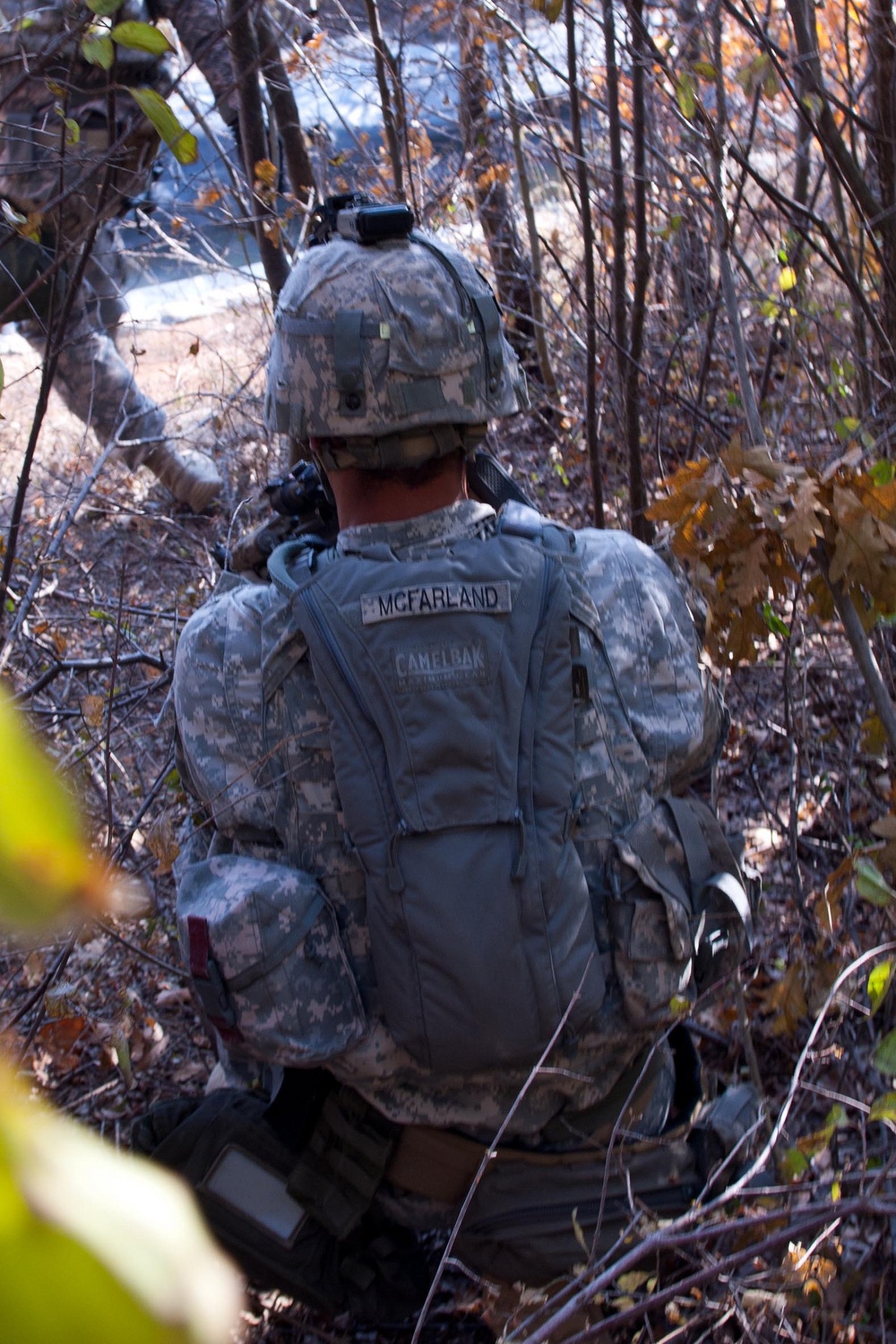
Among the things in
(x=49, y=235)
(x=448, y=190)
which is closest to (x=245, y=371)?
(x=49, y=235)

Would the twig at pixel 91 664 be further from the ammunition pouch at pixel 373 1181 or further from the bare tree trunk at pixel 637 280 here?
the bare tree trunk at pixel 637 280

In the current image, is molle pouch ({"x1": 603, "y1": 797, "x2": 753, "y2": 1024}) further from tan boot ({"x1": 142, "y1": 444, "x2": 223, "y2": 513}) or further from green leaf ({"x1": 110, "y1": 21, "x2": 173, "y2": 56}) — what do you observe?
tan boot ({"x1": 142, "y1": 444, "x2": 223, "y2": 513})

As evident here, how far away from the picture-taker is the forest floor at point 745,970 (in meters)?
1.94

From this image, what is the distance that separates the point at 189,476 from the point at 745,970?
11.8ft

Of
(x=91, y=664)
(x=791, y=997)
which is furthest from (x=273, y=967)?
(x=91, y=664)

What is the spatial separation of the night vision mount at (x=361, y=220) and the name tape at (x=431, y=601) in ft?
2.26

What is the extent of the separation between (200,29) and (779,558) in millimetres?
3440

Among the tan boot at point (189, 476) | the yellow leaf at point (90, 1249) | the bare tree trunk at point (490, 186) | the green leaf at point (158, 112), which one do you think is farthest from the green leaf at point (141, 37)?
the tan boot at point (189, 476)

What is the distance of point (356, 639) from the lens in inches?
75.0

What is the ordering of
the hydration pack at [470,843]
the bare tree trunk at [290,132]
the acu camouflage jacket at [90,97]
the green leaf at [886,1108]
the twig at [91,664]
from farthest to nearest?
the bare tree trunk at [290,132]
the acu camouflage jacket at [90,97]
the twig at [91,664]
the hydration pack at [470,843]
the green leaf at [886,1108]

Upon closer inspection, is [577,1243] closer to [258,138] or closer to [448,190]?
[258,138]

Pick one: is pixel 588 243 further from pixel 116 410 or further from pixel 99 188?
pixel 116 410

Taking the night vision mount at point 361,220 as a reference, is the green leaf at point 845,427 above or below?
below

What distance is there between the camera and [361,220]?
2119mm
